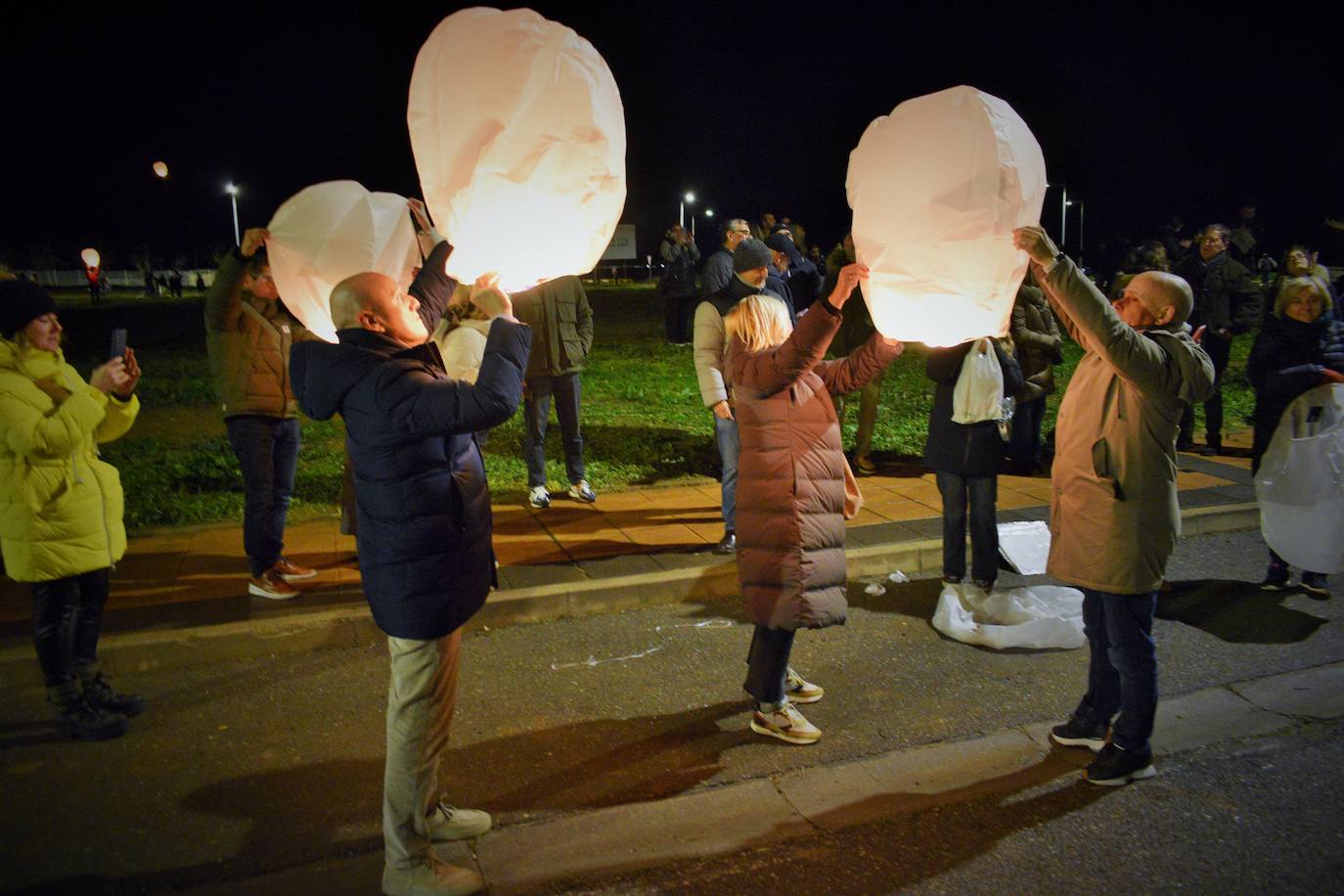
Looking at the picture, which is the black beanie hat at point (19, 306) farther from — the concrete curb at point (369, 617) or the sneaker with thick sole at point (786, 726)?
the sneaker with thick sole at point (786, 726)

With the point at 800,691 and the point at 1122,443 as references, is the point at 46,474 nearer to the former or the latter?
the point at 800,691

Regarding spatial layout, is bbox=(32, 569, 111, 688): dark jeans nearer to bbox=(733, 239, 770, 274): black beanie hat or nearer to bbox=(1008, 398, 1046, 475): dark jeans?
bbox=(733, 239, 770, 274): black beanie hat

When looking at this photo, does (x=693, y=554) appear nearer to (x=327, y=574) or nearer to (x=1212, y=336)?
(x=327, y=574)

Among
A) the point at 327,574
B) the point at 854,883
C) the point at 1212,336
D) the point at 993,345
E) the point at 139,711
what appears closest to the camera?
the point at 854,883

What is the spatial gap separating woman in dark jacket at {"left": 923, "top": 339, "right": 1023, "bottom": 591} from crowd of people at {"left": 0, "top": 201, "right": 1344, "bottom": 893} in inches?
0.6

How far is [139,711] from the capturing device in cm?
411

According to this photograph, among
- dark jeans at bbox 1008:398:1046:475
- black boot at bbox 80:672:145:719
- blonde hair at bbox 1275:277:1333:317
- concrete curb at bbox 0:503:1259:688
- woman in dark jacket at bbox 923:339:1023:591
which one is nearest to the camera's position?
black boot at bbox 80:672:145:719

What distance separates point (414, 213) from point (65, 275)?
8637 centimetres

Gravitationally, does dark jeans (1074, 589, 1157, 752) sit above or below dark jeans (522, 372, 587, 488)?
below

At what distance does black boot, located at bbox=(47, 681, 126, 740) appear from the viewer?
12.7ft

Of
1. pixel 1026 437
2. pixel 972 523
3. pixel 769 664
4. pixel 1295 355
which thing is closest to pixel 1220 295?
pixel 1026 437

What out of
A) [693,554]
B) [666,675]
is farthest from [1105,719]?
[693,554]

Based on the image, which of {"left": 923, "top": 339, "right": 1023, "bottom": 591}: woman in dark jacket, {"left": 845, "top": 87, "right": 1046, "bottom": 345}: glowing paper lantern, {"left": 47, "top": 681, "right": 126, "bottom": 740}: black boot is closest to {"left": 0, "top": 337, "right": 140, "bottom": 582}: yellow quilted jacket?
{"left": 47, "top": 681, "right": 126, "bottom": 740}: black boot

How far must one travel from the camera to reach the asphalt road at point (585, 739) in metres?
3.12
